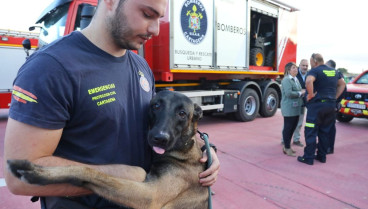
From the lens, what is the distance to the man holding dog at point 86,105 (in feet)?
3.12

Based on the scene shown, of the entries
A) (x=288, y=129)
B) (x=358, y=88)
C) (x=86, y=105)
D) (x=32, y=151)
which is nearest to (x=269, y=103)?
(x=358, y=88)

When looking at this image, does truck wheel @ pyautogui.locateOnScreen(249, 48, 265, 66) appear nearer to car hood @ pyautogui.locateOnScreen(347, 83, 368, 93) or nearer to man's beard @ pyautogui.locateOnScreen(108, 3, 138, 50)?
car hood @ pyautogui.locateOnScreen(347, 83, 368, 93)

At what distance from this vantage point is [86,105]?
1.10 metres

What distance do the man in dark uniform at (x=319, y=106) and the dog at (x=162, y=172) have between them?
3.50m

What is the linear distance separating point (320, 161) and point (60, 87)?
201 inches

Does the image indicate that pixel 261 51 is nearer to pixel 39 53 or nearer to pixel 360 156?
pixel 360 156

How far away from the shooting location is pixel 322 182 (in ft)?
12.7

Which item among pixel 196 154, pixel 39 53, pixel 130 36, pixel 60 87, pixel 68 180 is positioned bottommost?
pixel 196 154

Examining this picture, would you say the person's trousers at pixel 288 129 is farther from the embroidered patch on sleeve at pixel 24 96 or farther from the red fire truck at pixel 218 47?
the embroidered patch on sleeve at pixel 24 96

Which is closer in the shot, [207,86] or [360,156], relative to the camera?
[360,156]

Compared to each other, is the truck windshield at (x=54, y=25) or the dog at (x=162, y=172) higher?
the truck windshield at (x=54, y=25)

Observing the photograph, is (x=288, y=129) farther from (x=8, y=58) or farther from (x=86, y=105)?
(x=8, y=58)

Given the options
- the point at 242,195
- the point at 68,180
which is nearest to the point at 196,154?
the point at 68,180

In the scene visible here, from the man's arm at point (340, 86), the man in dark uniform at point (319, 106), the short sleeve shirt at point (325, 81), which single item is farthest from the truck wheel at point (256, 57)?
the short sleeve shirt at point (325, 81)
